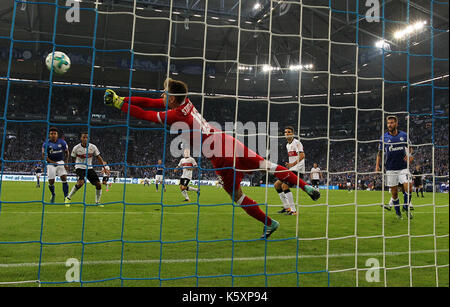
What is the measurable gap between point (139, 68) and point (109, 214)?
64.5ft

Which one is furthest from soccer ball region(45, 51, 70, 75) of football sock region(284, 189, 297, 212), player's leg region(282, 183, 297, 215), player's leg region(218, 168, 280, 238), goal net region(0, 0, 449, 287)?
football sock region(284, 189, 297, 212)

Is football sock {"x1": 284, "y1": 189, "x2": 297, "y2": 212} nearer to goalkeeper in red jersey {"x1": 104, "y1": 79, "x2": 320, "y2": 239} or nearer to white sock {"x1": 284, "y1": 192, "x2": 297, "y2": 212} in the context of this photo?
white sock {"x1": 284, "y1": 192, "x2": 297, "y2": 212}

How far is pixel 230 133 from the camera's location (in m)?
4.63

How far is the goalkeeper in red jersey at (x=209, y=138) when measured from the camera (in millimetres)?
4258

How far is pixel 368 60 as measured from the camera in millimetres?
22828

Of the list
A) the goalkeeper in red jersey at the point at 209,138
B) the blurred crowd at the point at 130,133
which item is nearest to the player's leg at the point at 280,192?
the goalkeeper in red jersey at the point at 209,138

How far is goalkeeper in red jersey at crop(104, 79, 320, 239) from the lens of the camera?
4258mm

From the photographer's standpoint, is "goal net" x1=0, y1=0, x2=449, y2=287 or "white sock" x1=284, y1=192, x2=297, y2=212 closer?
"goal net" x1=0, y1=0, x2=449, y2=287

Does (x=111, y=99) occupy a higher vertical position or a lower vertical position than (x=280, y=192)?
higher

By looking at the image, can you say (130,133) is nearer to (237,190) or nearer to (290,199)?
(290,199)

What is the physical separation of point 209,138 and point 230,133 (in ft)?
1.00

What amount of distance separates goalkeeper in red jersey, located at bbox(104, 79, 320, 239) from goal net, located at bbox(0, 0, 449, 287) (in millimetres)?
309

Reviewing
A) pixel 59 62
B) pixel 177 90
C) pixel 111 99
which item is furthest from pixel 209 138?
pixel 59 62
